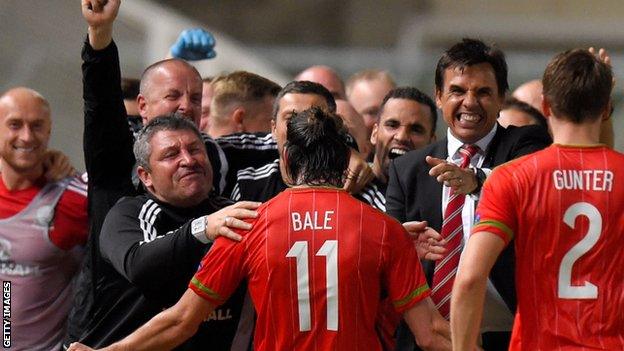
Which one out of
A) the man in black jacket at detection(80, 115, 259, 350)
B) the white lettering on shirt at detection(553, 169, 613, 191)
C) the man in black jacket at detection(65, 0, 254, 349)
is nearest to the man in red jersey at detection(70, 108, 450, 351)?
the man in black jacket at detection(80, 115, 259, 350)

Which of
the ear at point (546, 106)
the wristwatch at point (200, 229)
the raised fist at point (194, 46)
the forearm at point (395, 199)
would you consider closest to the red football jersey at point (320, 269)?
the wristwatch at point (200, 229)

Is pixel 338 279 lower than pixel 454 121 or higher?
lower

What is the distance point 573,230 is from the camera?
6.22 meters

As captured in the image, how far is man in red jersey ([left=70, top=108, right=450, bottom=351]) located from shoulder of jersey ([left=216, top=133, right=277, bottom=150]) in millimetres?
2169

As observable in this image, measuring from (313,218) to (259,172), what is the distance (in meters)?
1.84

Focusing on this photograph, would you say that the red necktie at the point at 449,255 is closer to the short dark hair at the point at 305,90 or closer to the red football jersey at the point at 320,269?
the red football jersey at the point at 320,269

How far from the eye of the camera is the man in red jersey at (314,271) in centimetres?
648

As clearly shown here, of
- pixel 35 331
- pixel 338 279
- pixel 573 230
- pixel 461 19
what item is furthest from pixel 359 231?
pixel 461 19

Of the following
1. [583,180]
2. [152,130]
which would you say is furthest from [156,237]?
[583,180]

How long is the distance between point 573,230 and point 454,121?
1433 millimetres

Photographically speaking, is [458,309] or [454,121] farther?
[454,121]

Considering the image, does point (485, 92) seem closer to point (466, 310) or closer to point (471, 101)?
point (471, 101)

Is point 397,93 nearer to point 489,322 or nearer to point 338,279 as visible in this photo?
point 489,322

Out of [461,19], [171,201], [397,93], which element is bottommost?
[171,201]
